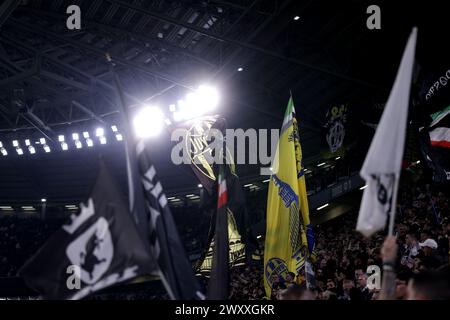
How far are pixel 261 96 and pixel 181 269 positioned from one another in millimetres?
17127

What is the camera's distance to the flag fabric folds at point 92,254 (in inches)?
177

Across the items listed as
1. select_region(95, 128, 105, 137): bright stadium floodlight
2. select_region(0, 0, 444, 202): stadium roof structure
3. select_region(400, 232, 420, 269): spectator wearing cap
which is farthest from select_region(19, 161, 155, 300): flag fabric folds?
select_region(95, 128, 105, 137): bright stadium floodlight

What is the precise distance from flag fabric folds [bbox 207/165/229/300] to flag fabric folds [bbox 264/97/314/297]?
229 centimetres

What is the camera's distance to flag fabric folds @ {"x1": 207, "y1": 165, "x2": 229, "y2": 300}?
5.61 meters

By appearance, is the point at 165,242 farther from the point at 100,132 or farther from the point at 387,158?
the point at 100,132

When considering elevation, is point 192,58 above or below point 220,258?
above

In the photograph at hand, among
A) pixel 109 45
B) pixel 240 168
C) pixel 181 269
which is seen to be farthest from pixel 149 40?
pixel 181 269

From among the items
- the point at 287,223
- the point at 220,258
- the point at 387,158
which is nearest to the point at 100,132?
the point at 287,223

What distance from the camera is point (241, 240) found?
1109 cm

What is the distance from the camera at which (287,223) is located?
8.57 m

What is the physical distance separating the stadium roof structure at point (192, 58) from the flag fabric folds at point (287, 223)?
456 centimetres

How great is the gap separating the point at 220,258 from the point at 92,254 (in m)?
1.69

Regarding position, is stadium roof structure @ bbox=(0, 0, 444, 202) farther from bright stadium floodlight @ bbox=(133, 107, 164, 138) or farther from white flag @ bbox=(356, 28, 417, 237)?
white flag @ bbox=(356, 28, 417, 237)

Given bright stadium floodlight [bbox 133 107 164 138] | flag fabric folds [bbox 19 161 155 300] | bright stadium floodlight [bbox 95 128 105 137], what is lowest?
flag fabric folds [bbox 19 161 155 300]
